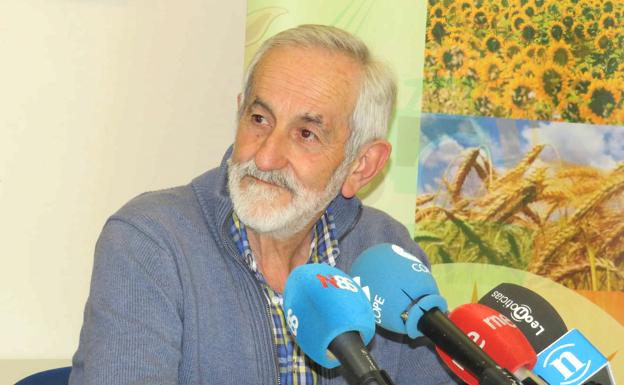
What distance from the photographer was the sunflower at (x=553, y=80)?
3006 mm

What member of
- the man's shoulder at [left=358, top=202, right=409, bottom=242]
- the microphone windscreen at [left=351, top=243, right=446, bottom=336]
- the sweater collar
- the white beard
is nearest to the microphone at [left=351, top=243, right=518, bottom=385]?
the microphone windscreen at [left=351, top=243, right=446, bottom=336]

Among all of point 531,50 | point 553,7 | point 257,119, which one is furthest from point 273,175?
point 553,7

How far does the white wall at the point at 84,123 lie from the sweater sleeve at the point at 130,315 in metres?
1.08

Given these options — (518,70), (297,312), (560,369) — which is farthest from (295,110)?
(518,70)

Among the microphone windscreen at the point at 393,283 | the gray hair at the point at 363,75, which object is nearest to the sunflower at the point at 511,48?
the gray hair at the point at 363,75

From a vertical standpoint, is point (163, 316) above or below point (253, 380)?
above

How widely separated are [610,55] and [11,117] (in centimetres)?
221

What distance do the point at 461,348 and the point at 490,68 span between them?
6.24ft

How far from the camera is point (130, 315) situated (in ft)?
5.78

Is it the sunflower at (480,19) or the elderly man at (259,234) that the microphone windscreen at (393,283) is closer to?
the elderly man at (259,234)

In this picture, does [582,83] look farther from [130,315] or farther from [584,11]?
[130,315]

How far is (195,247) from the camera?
2.08 metres

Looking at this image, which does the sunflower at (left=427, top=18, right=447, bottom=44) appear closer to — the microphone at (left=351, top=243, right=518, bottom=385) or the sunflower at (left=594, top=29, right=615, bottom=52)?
the sunflower at (left=594, top=29, right=615, bottom=52)

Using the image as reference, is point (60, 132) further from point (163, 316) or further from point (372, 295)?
point (372, 295)
